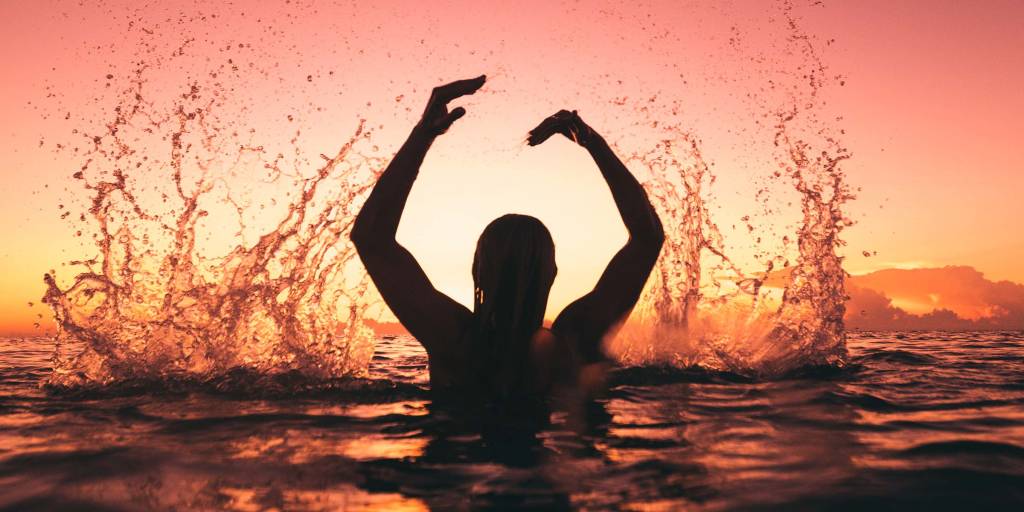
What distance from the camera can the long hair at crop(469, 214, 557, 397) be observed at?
3.28 metres

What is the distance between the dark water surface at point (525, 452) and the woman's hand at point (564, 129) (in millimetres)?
1586

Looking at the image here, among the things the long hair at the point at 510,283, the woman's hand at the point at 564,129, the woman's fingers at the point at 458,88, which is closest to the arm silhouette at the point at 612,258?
the woman's hand at the point at 564,129

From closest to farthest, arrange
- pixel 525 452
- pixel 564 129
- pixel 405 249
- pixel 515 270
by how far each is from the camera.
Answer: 1. pixel 525 452
2. pixel 515 270
3. pixel 405 249
4. pixel 564 129

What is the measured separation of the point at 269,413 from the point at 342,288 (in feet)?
8.47

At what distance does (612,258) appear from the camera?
3.74 meters

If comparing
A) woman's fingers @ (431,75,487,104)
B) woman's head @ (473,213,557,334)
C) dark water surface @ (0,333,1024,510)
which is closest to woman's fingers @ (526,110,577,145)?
woman's fingers @ (431,75,487,104)

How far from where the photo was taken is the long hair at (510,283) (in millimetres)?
3275

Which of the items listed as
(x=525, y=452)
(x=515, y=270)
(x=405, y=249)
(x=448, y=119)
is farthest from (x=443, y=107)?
(x=525, y=452)

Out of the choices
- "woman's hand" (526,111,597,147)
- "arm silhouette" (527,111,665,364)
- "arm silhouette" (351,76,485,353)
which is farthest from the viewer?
"woman's hand" (526,111,597,147)

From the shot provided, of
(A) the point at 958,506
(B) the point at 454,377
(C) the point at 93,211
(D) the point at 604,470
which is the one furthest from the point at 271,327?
(A) the point at 958,506

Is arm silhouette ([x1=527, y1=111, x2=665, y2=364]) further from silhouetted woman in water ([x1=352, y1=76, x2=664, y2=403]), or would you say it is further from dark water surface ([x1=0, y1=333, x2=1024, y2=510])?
dark water surface ([x1=0, y1=333, x2=1024, y2=510])

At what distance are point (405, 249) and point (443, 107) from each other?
0.81 meters

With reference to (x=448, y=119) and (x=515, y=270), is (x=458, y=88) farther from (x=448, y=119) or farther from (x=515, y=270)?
(x=515, y=270)

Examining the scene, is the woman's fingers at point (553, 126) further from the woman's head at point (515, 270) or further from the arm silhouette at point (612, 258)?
the woman's head at point (515, 270)
